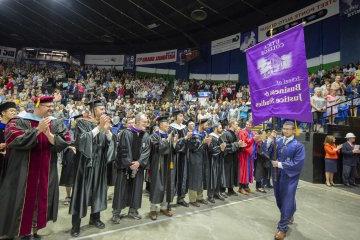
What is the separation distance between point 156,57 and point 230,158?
66.7ft

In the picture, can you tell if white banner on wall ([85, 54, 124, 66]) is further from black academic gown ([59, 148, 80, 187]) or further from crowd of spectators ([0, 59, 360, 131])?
black academic gown ([59, 148, 80, 187])

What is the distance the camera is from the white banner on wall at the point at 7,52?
1200 inches

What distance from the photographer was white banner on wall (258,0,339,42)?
1504cm

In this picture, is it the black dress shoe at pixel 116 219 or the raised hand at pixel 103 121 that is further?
the black dress shoe at pixel 116 219

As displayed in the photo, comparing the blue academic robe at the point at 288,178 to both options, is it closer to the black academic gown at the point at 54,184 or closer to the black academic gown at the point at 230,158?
the black academic gown at the point at 230,158

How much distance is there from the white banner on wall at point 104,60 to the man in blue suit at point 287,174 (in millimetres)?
25506

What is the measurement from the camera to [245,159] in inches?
320

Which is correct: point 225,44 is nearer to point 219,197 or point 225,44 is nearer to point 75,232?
point 219,197

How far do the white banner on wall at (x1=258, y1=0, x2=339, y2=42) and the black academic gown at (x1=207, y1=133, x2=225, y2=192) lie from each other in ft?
39.2

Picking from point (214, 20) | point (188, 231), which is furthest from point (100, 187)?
point (214, 20)

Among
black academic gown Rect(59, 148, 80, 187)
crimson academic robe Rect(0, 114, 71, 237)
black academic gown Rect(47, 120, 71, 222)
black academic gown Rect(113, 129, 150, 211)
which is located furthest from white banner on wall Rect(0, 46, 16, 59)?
crimson academic robe Rect(0, 114, 71, 237)

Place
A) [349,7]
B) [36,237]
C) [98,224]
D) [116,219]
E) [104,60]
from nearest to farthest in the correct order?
1. [36,237]
2. [98,224]
3. [116,219]
4. [349,7]
5. [104,60]

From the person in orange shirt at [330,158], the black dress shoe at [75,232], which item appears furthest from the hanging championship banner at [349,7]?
the black dress shoe at [75,232]

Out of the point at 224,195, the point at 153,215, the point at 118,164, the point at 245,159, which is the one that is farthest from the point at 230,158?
the point at 118,164
